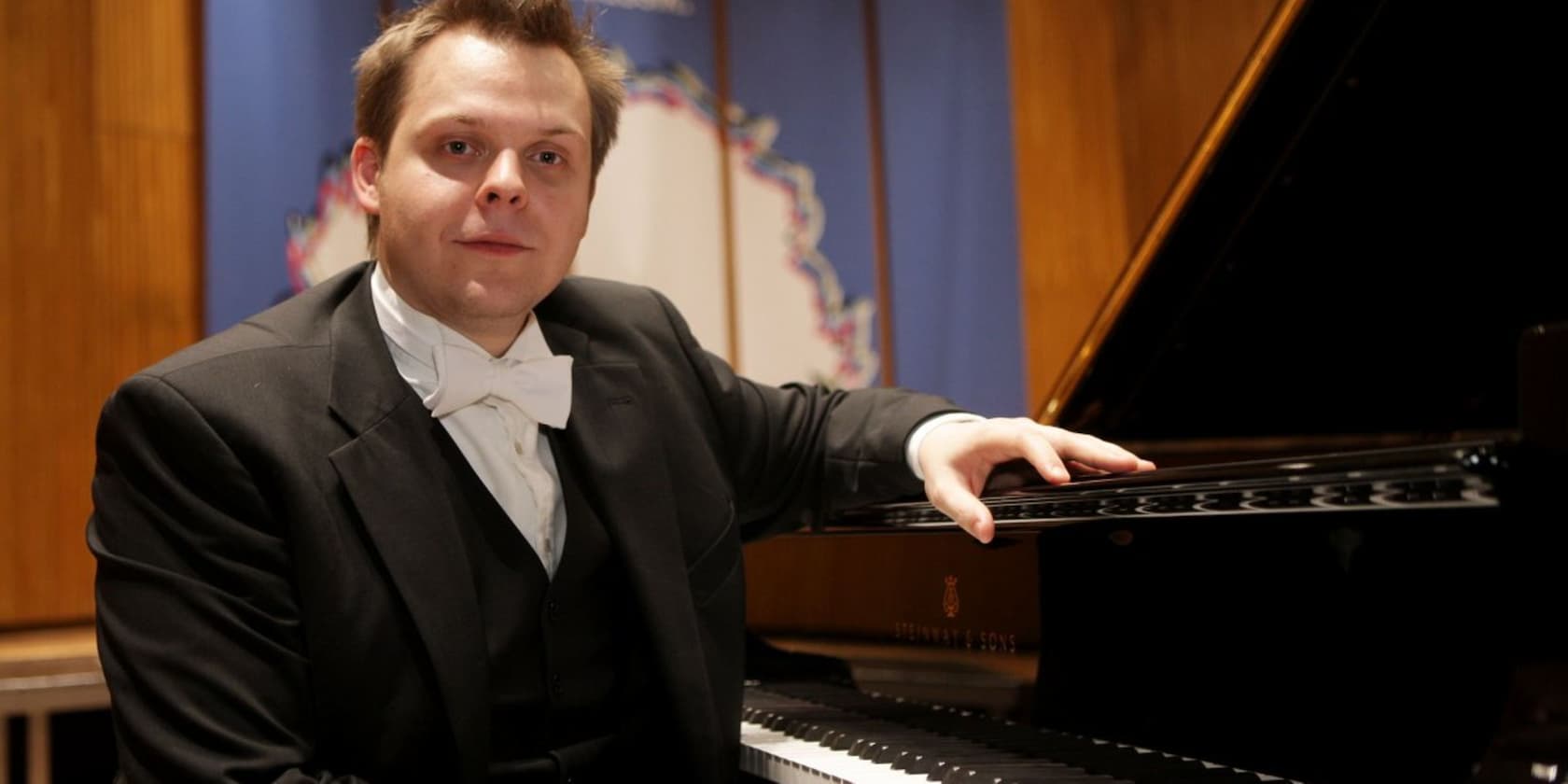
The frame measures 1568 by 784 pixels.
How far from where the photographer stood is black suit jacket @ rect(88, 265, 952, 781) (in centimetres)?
134

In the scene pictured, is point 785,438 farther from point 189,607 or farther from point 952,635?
point 189,607

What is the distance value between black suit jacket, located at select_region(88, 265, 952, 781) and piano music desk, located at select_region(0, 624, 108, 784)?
183 centimetres

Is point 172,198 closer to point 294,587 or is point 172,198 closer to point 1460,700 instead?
point 294,587

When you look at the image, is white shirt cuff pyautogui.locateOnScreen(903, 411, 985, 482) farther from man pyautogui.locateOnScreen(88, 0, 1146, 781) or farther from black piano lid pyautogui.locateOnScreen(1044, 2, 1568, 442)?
black piano lid pyautogui.locateOnScreen(1044, 2, 1568, 442)

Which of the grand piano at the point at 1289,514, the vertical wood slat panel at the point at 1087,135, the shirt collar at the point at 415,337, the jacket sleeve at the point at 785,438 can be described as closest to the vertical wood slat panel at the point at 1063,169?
the vertical wood slat panel at the point at 1087,135

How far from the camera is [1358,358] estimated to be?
273 cm

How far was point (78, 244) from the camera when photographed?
3611 millimetres

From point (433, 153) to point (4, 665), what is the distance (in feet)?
6.95

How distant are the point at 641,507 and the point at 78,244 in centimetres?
270

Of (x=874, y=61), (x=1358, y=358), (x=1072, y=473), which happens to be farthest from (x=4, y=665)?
(x=874, y=61)

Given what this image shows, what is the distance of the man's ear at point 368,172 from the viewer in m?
1.73

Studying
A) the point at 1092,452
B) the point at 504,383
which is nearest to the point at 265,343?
the point at 504,383

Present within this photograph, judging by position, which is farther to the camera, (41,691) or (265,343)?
(41,691)

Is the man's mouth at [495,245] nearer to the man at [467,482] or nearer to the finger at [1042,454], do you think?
the man at [467,482]
